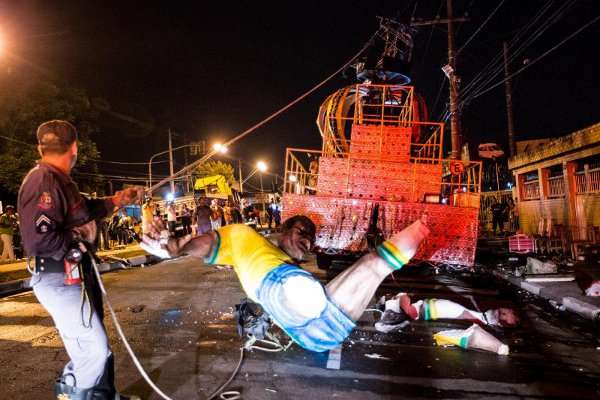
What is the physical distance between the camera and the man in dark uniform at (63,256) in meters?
2.62

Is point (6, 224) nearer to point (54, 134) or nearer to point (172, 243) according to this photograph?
point (54, 134)

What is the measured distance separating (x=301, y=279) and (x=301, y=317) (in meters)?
0.26

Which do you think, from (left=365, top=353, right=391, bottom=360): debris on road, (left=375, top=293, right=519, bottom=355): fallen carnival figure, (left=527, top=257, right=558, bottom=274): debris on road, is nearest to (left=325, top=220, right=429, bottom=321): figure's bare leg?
(left=365, top=353, right=391, bottom=360): debris on road

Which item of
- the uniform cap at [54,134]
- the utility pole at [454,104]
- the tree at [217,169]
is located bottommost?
the uniform cap at [54,134]

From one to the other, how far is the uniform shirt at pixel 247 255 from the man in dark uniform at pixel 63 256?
0.94 metres

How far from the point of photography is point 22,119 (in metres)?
20.3

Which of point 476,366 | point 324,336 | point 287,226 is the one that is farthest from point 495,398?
point 287,226

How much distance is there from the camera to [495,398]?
3443mm

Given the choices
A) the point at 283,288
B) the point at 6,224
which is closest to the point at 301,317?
the point at 283,288

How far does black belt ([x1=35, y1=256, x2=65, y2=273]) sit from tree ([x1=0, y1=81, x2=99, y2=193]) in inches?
803

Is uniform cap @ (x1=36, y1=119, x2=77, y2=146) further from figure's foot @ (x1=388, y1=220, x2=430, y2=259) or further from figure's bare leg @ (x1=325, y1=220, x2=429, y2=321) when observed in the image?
figure's foot @ (x1=388, y1=220, x2=430, y2=259)

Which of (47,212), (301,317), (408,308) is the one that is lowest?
(408,308)

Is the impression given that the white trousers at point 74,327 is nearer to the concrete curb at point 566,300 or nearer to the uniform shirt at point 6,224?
the concrete curb at point 566,300

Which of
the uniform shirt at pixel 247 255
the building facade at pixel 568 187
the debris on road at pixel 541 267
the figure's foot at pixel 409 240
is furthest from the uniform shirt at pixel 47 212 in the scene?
the building facade at pixel 568 187
